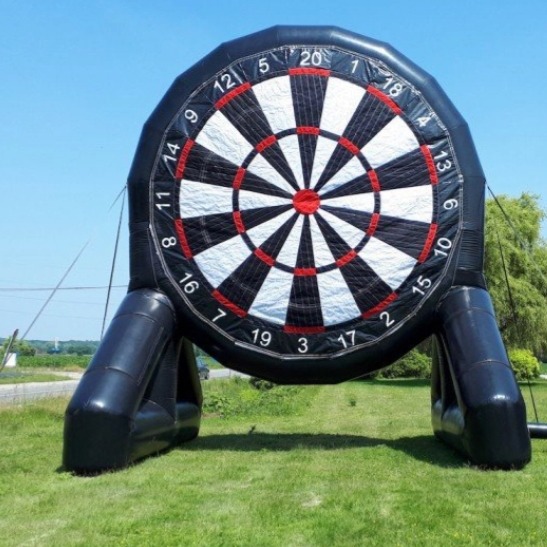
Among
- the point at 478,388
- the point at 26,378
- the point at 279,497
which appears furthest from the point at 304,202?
the point at 26,378

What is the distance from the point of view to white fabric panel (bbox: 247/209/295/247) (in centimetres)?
812

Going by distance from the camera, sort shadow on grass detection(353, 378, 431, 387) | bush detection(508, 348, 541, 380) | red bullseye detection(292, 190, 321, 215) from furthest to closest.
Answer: shadow on grass detection(353, 378, 431, 387) → bush detection(508, 348, 541, 380) → red bullseye detection(292, 190, 321, 215)

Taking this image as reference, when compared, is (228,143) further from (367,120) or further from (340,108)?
(367,120)

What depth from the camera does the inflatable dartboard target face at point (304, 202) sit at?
26.1 ft

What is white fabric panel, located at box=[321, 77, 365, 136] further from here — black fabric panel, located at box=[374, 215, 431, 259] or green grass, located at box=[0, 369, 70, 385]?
green grass, located at box=[0, 369, 70, 385]

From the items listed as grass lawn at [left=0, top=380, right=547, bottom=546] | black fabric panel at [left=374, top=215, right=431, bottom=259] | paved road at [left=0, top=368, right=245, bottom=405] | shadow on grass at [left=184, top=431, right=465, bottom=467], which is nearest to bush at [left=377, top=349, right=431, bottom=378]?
paved road at [left=0, top=368, right=245, bottom=405]

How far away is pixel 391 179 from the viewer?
8.03 metres

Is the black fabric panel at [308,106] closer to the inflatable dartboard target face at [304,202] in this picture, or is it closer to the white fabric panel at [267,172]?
the inflatable dartboard target face at [304,202]

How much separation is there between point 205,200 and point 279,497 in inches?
128

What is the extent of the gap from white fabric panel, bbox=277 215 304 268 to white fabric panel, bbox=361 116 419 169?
95cm

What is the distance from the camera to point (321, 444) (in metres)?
8.94

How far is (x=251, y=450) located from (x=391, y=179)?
10.4ft

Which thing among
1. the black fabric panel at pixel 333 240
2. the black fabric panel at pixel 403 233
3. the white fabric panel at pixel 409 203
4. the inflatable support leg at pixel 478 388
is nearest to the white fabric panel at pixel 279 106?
the black fabric panel at pixel 333 240

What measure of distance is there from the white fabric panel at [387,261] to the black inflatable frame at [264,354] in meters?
0.38
